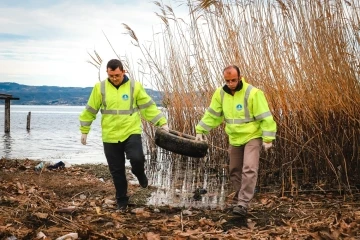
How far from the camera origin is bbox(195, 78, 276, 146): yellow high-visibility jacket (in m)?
5.66

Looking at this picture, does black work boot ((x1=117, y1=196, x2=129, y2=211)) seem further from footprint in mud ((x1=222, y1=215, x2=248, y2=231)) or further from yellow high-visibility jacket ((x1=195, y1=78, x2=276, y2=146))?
yellow high-visibility jacket ((x1=195, y1=78, x2=276, y2=146))

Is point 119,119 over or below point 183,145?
over

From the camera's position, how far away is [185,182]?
8.72m

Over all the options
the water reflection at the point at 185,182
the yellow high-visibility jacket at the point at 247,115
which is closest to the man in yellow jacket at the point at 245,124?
the yellow high-visibility jacket at the point at 247,115

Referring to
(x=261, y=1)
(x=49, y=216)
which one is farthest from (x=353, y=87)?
(x=49, y=216)

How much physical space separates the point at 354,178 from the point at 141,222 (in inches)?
128

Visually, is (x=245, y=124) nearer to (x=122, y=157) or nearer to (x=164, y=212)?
(x=164, y=212)

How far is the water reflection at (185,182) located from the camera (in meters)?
6.95

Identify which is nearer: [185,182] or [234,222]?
[234,222]

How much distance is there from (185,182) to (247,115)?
320 centimetres

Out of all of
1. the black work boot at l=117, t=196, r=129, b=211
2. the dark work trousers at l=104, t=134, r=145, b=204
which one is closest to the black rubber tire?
the dark work trousers at l=104, t=134, r=145, b=204

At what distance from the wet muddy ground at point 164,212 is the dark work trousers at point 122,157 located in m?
0.26

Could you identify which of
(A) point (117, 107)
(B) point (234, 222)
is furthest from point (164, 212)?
(A) point (117, 107)

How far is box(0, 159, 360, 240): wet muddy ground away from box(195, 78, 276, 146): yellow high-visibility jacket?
2.87 ft
